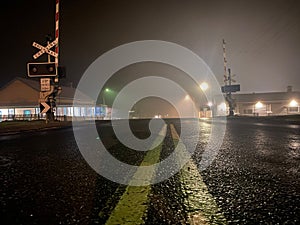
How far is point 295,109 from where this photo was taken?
50.6 m

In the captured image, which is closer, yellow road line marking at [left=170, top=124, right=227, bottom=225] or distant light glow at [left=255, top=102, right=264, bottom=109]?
yellow road line marking at [left=170, top=124, right=227, bottom=225]

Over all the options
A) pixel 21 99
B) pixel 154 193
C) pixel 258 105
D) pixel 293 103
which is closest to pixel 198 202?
pixel 154 193

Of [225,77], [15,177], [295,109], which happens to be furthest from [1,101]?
[295,109]

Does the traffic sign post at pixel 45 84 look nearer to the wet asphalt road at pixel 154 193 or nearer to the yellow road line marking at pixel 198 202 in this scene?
the wet asphalt road at pixel 154 193

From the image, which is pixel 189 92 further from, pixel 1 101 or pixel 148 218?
pixel 148 218

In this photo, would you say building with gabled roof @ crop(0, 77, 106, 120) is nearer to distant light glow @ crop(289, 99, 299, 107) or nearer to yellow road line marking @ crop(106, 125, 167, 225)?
yellow road line marking @ crop(106, 125, 167, 225)

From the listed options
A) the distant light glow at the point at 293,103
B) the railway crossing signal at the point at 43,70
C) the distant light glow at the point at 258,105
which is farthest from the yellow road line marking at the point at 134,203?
the distant light glow at the point at 293,103

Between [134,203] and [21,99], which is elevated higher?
[21,99]

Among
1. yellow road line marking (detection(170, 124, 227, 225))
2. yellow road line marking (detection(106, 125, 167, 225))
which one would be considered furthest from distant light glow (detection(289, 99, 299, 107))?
yellow road line marking (detection(106, 125, 167, 225))

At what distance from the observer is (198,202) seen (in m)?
2.34

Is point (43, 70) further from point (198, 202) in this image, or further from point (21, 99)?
point (21, 99)

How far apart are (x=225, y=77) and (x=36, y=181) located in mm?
32701

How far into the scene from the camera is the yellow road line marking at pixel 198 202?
1.95 m

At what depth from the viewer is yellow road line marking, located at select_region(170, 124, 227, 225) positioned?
1948 millimetres
